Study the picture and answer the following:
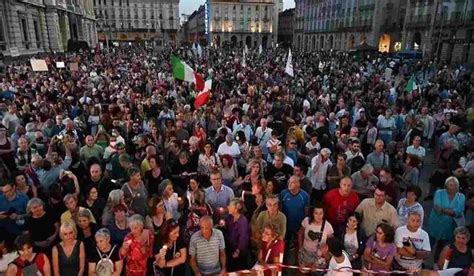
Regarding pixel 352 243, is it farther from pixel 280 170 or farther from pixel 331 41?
pixel 331 41

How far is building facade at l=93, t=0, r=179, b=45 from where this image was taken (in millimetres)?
99438

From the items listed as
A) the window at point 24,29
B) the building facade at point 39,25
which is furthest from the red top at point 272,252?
the window at point 24,29

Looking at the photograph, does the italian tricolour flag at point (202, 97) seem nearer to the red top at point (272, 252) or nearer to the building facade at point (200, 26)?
the red top at point (272, 252)

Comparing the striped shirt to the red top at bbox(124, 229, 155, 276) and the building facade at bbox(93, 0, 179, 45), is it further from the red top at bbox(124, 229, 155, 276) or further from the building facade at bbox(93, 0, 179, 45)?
the building facade at bbox(93, 0, 179, 45)

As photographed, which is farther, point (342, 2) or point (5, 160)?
point (342, 2)

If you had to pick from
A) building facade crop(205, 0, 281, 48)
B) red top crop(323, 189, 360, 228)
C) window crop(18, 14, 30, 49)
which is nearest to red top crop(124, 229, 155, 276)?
red top crop(323, 189, 360, 228)

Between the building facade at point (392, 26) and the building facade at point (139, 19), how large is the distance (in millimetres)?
36020

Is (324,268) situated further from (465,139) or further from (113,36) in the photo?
(113,36)

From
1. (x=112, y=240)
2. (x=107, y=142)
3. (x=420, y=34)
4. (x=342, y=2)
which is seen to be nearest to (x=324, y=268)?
(x=112, y=240)

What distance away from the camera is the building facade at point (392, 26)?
35.8 m

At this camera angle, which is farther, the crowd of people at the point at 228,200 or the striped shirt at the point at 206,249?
the striped shirt at the point at 206,249

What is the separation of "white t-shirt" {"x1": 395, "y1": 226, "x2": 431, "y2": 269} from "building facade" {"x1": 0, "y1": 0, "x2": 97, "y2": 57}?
3014 cm

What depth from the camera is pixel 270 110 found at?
472 inches

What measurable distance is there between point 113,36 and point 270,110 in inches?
3849
